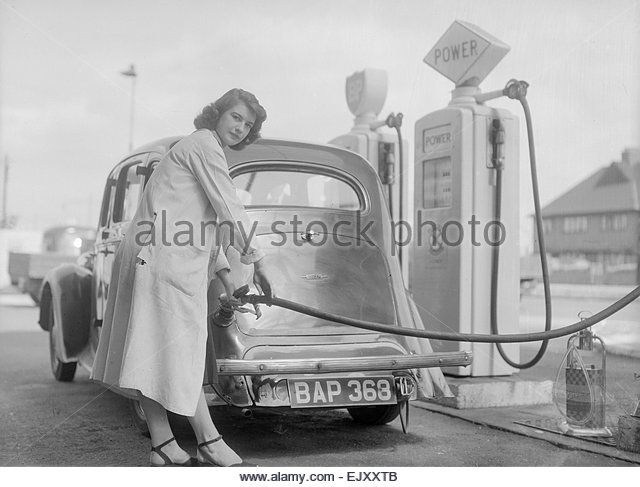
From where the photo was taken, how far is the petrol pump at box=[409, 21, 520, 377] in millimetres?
5285

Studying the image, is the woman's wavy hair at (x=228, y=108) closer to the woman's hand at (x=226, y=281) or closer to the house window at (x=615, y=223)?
the woman's hand at (x=226, y=281)

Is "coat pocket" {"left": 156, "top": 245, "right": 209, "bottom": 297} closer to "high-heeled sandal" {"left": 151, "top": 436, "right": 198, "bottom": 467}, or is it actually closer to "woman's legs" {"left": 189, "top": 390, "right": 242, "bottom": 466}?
"woman's legs" {"left": 189, "top": 390, "right": 242, "bottom": 466}

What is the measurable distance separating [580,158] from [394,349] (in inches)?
63.7

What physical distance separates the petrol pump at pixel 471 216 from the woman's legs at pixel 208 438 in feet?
6.93

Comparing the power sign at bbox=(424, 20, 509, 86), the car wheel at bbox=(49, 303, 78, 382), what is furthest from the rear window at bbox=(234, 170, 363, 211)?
the car wheel at bbox=(49, 303, 78, 382)

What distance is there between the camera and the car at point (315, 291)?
3703mm

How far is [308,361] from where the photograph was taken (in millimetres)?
3637

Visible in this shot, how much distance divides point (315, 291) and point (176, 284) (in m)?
0.89

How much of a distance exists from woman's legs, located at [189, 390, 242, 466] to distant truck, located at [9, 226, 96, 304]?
85.6 inches

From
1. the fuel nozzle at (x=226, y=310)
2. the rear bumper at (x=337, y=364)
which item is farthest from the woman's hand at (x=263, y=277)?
the rear bumper at (x=337, y=364)

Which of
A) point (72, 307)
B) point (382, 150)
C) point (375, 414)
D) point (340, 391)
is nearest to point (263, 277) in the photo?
point (340, 391)
